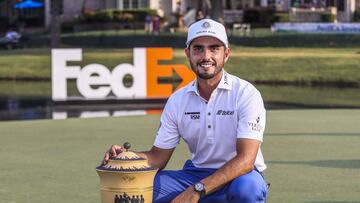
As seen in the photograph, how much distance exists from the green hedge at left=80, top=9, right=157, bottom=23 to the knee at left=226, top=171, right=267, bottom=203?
161 ft

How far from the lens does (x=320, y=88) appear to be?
2614cm

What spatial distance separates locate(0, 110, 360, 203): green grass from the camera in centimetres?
802

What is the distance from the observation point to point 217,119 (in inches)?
211

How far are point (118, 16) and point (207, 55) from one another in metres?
49.4

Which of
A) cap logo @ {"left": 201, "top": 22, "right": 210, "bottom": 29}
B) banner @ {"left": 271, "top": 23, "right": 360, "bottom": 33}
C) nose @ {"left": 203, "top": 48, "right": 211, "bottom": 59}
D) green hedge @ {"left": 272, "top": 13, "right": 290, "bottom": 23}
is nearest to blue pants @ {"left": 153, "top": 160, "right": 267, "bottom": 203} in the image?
nose @ {"left": 203, "top": 48, "right": 211, "bottom": 59}

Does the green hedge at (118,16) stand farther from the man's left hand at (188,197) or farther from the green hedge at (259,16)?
the man's left hand at (188,197)

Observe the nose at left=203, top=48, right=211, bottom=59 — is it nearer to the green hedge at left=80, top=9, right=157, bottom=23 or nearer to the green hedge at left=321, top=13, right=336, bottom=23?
the green hedge at left=321, top=13, right=336, bottom=23

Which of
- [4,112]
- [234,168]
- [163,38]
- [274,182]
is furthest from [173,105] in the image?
[163,38]

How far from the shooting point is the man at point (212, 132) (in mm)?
5188

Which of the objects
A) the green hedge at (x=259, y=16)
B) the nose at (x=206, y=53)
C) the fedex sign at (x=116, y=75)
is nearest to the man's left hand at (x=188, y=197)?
the nose at (x=206, y=53)

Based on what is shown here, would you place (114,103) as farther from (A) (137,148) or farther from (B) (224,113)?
(B) (224,113)

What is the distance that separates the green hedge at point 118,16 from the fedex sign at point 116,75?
34.6 meters

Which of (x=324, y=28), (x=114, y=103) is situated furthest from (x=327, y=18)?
(x=114, y=103)

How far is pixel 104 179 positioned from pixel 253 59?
2679 cm
